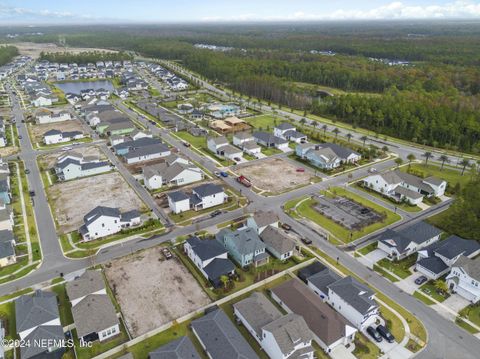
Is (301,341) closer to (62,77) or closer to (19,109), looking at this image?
(19,109)

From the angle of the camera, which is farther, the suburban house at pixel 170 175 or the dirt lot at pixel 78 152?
the dirt lot at pixel 78 152

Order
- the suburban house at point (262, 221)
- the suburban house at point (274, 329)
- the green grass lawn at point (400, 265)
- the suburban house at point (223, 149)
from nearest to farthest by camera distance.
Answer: the suburban house at point (274, 329), the green grass lawn at point (400, 265), the suburban house at point (262, 221), the suburban house at point (223, 149)

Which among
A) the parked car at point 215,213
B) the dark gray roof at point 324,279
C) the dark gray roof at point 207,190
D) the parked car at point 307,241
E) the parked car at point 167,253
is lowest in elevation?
the parked car at point 307,241

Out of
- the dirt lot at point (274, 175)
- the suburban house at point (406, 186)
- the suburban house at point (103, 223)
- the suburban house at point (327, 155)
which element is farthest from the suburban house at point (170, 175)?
the suburban house at point (406, 186)

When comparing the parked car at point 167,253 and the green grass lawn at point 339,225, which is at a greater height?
the parked car at point 167,253

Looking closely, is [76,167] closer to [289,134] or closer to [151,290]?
[151,290]

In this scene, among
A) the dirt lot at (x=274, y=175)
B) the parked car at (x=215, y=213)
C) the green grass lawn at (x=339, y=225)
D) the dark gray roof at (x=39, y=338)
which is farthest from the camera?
the dirt lot at (x=274, y=175)

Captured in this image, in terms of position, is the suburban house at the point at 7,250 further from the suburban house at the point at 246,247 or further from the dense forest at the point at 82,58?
the dense forest at the point at 82,58
